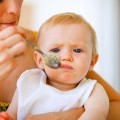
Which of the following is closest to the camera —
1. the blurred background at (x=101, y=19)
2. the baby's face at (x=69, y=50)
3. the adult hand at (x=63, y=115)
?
the adult hand at (x=63, y=115)

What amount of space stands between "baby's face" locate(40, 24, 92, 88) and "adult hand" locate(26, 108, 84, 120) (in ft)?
0.34

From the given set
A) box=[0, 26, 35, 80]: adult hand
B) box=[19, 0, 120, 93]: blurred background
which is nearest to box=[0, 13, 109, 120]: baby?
box=[0, 26, 35, 80]: adult hand

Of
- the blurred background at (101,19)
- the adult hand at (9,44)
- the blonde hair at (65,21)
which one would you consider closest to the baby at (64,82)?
the blonde hair at (65,21)

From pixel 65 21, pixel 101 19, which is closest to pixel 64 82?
pixel 65 21

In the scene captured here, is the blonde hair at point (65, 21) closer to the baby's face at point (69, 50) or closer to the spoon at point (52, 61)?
the baby's face at point (69, 50)

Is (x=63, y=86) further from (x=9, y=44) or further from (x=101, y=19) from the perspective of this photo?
(x=101, y=19)

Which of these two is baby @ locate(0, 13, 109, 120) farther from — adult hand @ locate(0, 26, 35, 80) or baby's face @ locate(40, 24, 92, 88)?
adult hand @ locate(0, 26, 35, 80)

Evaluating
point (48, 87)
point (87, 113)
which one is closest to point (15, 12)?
point (48, 87)

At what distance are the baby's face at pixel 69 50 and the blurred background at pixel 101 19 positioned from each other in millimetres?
1195

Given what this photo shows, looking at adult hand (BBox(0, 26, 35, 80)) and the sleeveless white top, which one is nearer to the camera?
adult hand (BBox(0, 26, 35, 80))

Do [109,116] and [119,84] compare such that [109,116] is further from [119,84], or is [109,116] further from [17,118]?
[119,84]

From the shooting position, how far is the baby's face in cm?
97

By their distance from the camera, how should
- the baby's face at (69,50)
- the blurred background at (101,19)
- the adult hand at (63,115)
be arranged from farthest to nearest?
1. the blurred background at (101,19)
2. the baby's face at (69,50)
3. the adult hand at (63,115)

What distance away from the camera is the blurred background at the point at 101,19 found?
221 centimetres
